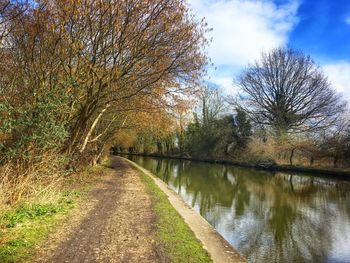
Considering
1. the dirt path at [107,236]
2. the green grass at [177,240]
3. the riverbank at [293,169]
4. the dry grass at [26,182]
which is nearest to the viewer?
the dirt path at [107,236]

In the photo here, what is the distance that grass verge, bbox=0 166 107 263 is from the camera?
6502mm

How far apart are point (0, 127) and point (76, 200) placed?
153 inches

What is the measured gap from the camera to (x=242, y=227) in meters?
12.7

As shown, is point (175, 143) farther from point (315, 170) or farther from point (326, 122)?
point (315, 170)

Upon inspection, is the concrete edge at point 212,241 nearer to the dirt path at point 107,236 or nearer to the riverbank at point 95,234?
the riverbank at point 95,234

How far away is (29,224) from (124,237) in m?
2.09

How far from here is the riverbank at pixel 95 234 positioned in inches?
265

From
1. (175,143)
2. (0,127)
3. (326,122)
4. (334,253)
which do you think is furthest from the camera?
(175,143)

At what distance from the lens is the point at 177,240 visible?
812 cm

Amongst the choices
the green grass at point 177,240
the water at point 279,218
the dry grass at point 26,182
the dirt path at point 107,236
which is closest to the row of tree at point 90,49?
the dry grass at point 26,182

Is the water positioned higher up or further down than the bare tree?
further down

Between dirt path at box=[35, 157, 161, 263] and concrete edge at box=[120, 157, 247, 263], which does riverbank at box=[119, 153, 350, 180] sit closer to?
concrete edge at box=[120, 157, 247, 263]

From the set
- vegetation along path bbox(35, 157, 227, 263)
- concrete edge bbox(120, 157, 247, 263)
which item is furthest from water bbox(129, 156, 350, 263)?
vegetation along path bbox(35, 157, 227, 263)

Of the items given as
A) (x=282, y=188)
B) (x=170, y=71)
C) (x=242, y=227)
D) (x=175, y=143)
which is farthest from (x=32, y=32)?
(x=175, y=143)
